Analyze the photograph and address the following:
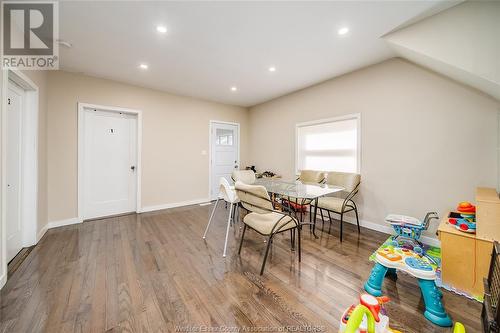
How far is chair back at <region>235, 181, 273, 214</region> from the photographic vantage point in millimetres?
1829

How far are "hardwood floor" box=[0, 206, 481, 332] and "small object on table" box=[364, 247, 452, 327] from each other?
0.28ft

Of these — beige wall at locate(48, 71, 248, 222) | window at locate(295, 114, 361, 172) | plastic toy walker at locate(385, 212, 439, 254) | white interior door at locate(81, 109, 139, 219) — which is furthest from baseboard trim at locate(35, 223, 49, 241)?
plastic toy walker at locate(385, 212, 439, 254)

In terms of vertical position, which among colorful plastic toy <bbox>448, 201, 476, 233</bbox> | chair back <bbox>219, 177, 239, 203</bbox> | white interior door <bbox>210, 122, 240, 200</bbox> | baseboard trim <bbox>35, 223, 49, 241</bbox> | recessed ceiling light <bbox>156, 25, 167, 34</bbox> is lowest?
baseboard trim <bbox>35, 223, 49, 241</bbox>

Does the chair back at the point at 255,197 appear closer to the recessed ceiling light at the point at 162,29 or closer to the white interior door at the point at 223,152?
the recessed ceiling light at the point at 162,29

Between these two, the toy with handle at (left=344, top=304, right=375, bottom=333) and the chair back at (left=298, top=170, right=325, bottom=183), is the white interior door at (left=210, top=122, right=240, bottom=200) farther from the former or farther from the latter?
the toy with handle at (left=344, top=304, right=375, bottom=333)

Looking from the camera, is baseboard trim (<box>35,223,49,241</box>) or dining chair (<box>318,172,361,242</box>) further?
dining chair (<box>318,172,361,242</box>)

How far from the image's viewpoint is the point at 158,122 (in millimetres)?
4070

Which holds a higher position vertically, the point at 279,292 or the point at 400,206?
the point at 400,206

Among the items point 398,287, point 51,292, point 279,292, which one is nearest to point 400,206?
point 398,287

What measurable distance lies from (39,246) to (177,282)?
2.12 meters

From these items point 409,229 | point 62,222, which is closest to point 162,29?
point 62,222

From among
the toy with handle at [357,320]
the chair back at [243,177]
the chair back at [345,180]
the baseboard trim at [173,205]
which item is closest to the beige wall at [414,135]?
the chair back at [345,180]

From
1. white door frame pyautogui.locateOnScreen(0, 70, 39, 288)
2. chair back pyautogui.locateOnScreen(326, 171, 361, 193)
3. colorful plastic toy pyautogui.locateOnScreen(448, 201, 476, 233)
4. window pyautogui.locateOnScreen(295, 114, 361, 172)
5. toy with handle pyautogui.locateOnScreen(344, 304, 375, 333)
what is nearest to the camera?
toy with handle pyautogui.locateOnScreen(344, 304, 375, 333)

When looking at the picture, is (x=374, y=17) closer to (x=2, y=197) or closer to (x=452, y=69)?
(x=452, y=69)
